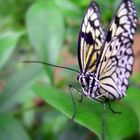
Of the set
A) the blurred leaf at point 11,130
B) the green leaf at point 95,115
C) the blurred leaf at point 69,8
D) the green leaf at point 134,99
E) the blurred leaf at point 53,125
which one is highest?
the blurred leaf at point 69,8

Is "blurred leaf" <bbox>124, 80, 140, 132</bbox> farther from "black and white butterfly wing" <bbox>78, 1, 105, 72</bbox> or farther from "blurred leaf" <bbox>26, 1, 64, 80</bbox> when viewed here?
"blurred leaf" <bbox>26, 1, 64, 80</bbox>

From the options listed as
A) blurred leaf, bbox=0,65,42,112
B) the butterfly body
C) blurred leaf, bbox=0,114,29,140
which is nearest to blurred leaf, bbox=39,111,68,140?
blurred leaf, bbox=0,65,42,112

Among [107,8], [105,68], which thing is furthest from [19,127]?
[107,8]

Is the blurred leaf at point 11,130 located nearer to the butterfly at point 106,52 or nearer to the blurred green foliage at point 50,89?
the blurred green foliage at point 50,89

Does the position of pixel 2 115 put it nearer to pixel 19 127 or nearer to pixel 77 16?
pixel 19 127

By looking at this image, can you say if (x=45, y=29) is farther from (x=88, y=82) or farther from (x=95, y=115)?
(x=95, y=115)

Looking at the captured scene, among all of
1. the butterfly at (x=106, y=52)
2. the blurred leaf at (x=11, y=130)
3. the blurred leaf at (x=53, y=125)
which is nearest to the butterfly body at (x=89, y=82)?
the butterfly at (x=106, y=52)

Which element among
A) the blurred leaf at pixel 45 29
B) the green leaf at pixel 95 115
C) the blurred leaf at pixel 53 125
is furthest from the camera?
the blurred leaf at pixel 53 125
